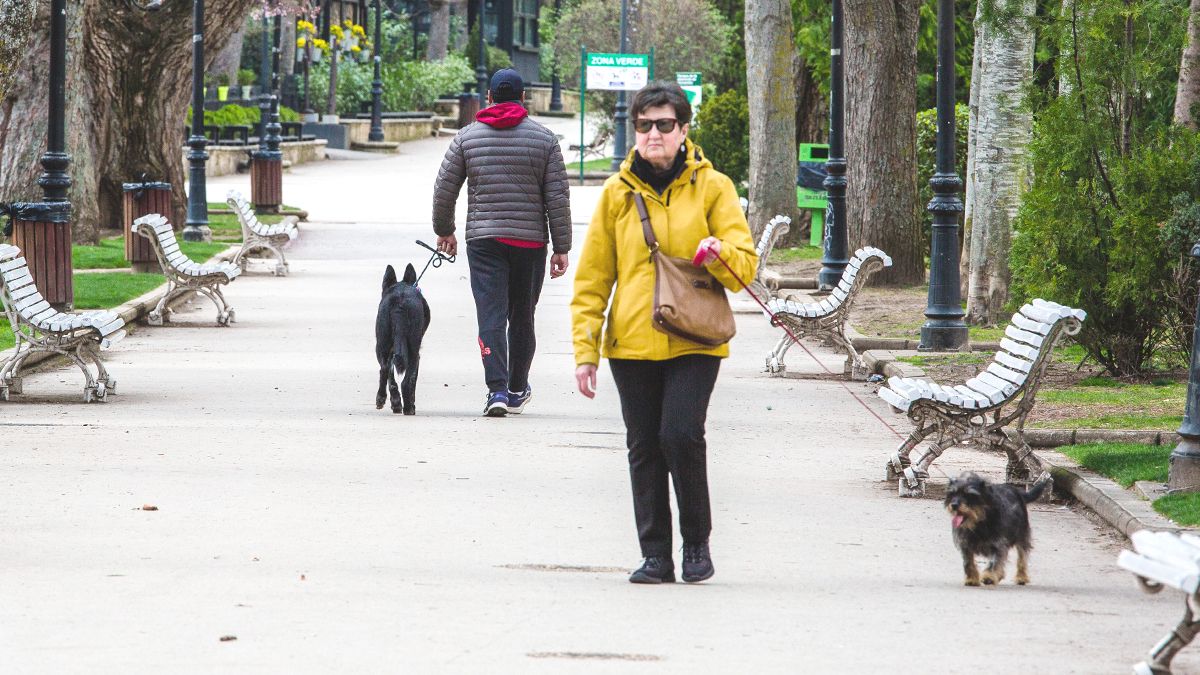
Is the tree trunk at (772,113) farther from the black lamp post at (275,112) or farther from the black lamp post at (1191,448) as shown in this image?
the black lamp post at (1191,448)

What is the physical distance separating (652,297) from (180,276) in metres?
11.4

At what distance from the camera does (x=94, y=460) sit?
31.8 ft

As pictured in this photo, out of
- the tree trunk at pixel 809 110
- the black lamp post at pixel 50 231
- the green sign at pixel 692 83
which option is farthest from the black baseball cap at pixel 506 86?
the green sign at pixel 692 83

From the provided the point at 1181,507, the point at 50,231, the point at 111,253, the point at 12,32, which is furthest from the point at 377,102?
the point at 1181,507

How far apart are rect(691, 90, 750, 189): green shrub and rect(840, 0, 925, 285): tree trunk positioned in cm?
1244

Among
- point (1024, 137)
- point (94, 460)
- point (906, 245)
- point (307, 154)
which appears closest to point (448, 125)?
point (307, 154)

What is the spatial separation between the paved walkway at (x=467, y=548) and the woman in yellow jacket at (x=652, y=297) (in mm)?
449

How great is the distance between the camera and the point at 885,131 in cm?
→ 2020

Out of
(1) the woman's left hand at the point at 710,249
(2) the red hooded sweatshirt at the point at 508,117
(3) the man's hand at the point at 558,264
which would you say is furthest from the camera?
(3) the man's hand at the point at 558,264

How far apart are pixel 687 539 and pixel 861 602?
2.21 ft

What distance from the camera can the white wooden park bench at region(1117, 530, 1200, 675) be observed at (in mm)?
5156

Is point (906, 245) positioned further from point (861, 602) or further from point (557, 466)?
point (861, 602)

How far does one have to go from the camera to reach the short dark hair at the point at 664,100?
21.7 feet

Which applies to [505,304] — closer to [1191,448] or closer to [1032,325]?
[1032,325]
